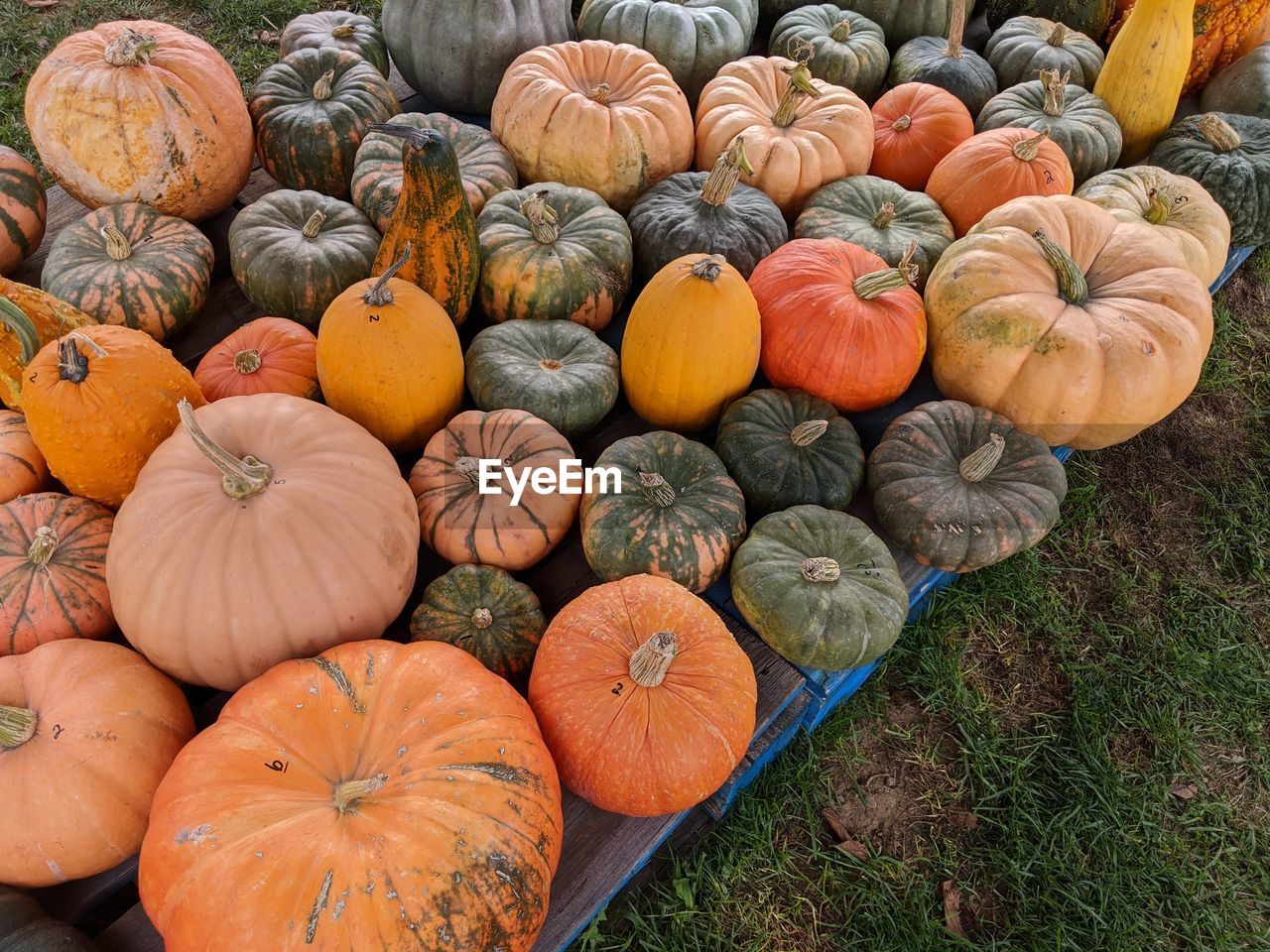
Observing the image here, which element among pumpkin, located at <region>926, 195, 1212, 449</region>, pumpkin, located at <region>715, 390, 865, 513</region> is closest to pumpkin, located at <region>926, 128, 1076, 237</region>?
pumpkin, located at <region>926, 195, 1212, 449</region>

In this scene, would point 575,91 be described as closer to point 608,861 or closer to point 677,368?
point 677,368

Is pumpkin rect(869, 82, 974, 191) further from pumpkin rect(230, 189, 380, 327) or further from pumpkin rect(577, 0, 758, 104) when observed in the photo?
pumpkin rect(230, 189, 380, 327)

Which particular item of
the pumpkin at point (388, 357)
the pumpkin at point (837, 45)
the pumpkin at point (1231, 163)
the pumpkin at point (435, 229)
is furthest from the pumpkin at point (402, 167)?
the pumpkin at point (1231, 163)

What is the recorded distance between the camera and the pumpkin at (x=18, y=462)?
200cm

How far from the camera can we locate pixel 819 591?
196 cm

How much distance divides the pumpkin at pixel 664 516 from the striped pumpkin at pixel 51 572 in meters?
1.18

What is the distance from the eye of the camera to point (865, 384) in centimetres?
239

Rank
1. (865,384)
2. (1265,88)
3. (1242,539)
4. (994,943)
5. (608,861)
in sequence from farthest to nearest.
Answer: (1265,88) → (1242,539) → (865,384) → (994,943) → (608,861)

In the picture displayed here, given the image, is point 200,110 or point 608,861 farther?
point 200,110

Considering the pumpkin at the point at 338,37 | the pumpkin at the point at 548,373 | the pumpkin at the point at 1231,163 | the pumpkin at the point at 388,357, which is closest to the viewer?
the pumpkin at the point at 388,357

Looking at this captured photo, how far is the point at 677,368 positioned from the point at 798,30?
2228 millimetres

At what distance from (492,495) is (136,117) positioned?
5.71ft

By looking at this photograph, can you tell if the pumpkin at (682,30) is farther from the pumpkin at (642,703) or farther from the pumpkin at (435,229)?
the pumpkin at (642,703)

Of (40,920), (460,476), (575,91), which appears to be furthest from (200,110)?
(40,920)
